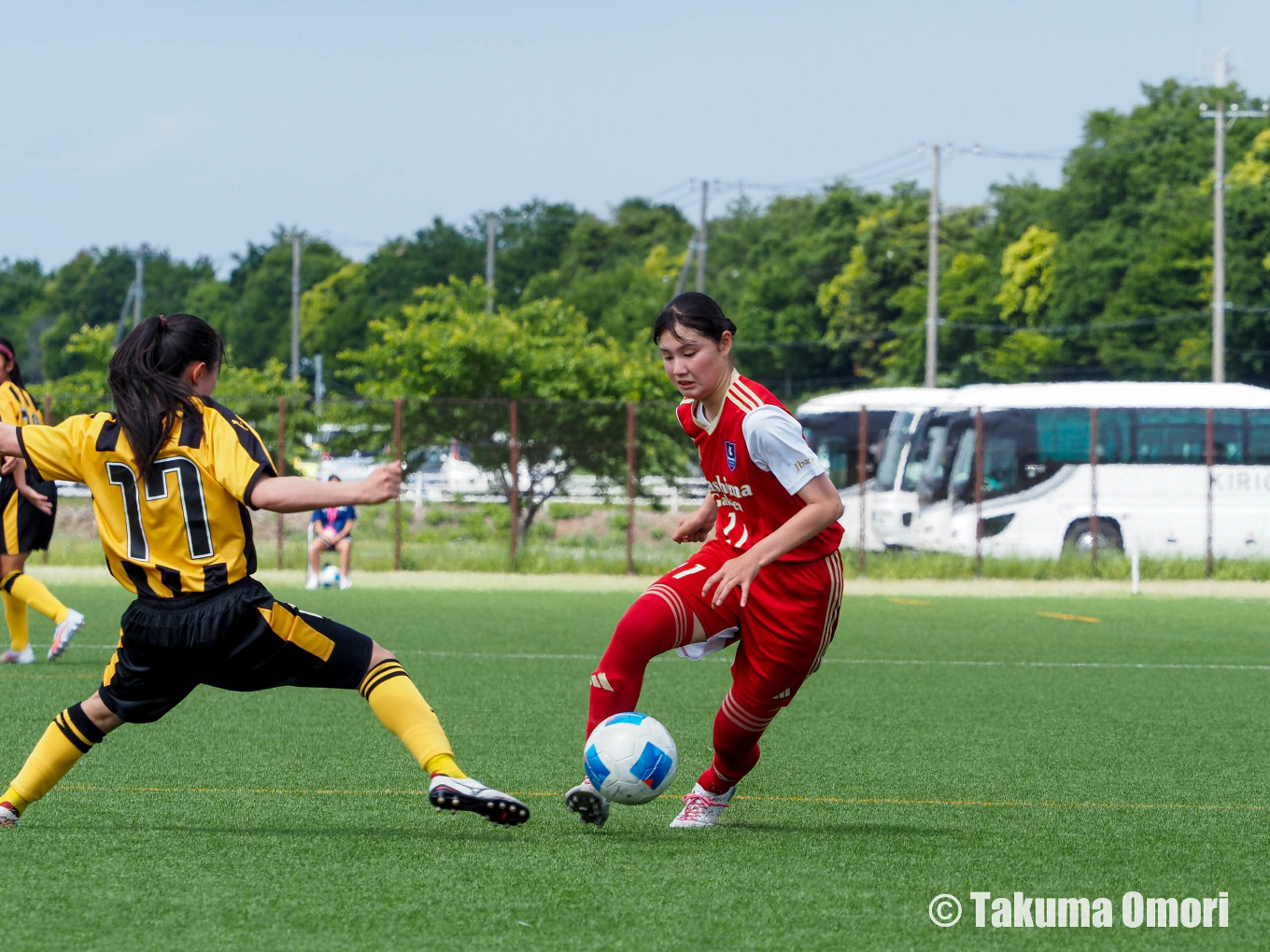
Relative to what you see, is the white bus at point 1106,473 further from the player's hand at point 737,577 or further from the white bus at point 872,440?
the player's hand at point 737,577

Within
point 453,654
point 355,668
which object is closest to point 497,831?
point 355,668

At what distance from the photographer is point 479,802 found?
4.38m

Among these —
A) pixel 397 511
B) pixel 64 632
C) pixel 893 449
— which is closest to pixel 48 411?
pixel 397 511

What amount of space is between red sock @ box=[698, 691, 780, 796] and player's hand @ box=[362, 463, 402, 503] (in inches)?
55.9

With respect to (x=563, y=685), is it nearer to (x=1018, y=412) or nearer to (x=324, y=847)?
(x=324, y=847)

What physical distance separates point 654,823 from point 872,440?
22.4 meters

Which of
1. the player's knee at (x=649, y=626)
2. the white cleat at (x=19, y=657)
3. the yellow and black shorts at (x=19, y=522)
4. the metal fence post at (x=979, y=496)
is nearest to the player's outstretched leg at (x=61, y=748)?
the player's knee at (x=649, y=626)

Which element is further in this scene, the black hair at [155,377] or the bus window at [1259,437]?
the bus window at [1259,437]

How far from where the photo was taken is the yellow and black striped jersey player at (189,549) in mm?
4488

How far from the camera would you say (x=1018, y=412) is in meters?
25.0

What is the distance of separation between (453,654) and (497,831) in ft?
20.7

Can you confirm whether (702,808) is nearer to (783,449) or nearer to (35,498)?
(783,449)

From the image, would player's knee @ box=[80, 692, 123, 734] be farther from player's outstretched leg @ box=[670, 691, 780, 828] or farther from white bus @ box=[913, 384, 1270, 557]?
white bus @ box=[913, 384, 1270, 557]

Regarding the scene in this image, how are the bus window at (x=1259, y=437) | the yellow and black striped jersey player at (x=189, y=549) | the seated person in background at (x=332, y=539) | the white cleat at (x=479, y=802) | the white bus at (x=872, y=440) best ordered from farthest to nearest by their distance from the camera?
the white bus at (x=872, y=440) → the bus window at (x=1259, y=437) → the seated person in background at (x=332, y=539) → the yellow and black striped jersey player at (x=189, y=549) → the white cleat at (x=479, y=802)
